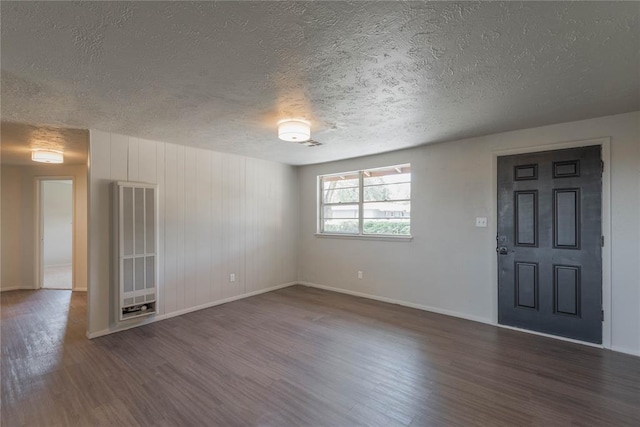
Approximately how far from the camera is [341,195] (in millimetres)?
5422

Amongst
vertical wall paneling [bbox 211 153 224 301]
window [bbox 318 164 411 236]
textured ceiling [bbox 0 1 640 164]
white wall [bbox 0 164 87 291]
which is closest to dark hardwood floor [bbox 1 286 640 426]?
vertical wall paneling [bbox 211 153 224 301]

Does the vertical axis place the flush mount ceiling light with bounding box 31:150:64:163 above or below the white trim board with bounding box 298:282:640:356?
above

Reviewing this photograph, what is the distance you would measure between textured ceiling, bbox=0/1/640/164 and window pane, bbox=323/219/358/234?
7.73 ft

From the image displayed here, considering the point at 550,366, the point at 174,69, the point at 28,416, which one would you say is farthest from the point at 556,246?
the point at 28,416

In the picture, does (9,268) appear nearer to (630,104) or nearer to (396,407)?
(396,407)

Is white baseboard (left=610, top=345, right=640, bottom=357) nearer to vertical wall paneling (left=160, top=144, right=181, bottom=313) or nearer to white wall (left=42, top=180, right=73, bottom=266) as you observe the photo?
vertical wall paneling (left=160, top=144, right=181, bottom=313)

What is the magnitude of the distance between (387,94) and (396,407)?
95.3 inches

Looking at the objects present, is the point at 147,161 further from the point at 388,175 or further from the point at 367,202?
the point at 388,175

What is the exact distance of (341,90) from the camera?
2.30 metres

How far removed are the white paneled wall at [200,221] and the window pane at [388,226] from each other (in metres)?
1.67

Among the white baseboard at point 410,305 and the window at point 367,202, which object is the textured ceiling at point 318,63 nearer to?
the window at point 367,202

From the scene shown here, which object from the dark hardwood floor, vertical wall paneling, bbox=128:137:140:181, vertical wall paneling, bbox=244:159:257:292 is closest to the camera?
the dark hardwood floor

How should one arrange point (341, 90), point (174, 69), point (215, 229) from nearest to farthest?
point (174, 69), point (341, 90), point (215, 229)

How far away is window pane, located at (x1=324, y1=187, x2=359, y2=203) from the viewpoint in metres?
5.23
